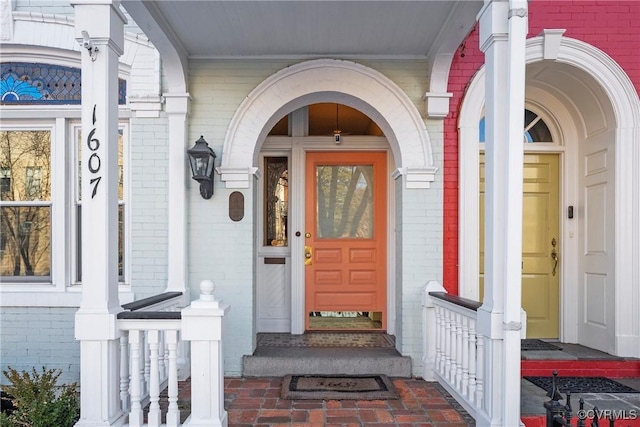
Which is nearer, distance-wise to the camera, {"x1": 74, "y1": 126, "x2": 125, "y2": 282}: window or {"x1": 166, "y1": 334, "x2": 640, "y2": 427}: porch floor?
{"x1": 166, "y1": 334, "x2": 640, "y2": 427}: porch floor

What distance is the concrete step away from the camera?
414cm

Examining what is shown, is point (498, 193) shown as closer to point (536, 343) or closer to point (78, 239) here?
point (536, 343)

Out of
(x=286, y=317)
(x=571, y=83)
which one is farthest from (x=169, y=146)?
(x=571, y=83)

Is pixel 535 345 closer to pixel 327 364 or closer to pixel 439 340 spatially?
pixel 439 340

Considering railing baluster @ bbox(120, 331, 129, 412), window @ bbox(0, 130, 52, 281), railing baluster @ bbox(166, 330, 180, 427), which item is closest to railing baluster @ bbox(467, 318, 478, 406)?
railing baluster @ bbox(166, 330, 180, 427)

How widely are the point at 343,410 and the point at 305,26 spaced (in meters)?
3.10

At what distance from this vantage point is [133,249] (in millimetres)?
4301

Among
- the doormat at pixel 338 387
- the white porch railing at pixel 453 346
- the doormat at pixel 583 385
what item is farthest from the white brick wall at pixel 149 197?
the doormat at pixel 583 385

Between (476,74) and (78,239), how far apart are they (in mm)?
4249

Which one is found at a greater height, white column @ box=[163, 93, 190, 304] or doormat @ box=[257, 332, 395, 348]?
white column @ box=[163, 93, 190, 304]

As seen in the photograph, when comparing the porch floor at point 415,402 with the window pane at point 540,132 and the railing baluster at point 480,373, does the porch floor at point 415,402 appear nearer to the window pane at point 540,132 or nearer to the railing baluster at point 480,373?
the railing baluster at point 480,373

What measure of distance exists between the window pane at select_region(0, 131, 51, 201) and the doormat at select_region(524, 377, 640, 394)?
498cm

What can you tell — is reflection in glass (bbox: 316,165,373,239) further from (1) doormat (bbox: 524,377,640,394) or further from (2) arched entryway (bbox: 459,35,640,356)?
(1) doormat (bbox: 524,377,640,394)

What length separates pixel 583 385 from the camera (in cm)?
384
